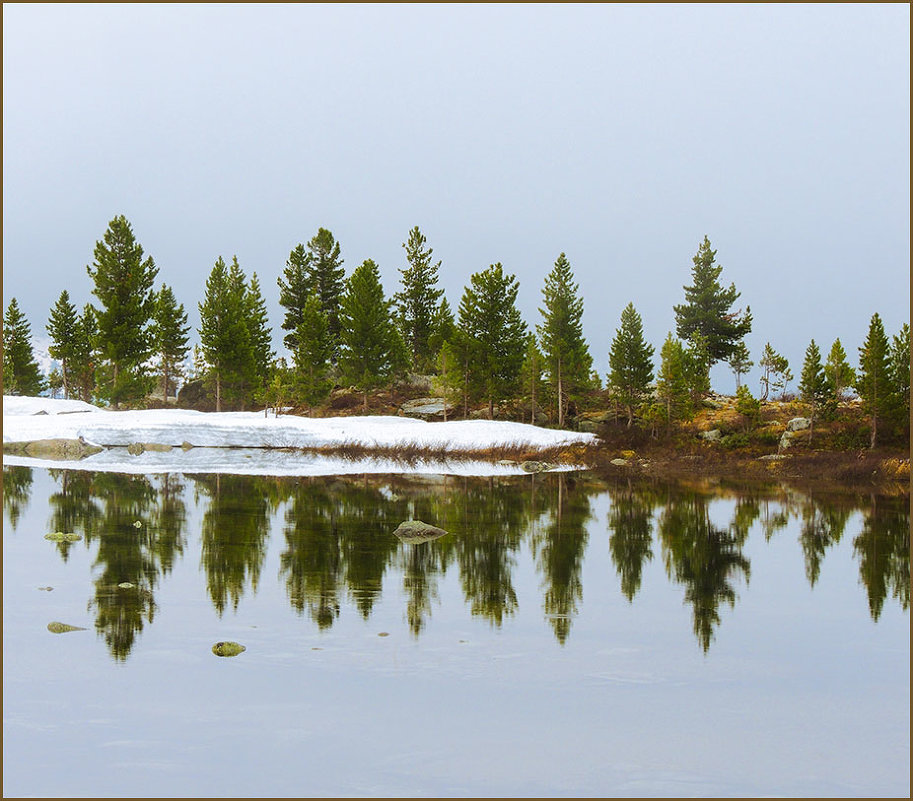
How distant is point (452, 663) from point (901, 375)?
4284 cm

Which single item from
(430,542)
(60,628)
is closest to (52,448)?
(430,542)

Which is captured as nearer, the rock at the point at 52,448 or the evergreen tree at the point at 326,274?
the rock at the point at 52,448

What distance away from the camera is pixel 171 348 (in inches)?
2906

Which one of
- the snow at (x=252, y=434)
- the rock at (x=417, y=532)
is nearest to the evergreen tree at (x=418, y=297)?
the snow at (x=252, y=434)

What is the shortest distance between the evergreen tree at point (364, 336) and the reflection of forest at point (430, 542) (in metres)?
36.0

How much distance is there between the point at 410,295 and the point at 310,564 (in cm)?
6838

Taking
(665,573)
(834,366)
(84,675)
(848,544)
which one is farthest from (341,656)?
(834,366)

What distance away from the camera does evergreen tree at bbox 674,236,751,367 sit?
7188cm

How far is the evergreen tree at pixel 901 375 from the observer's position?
39.8 metres

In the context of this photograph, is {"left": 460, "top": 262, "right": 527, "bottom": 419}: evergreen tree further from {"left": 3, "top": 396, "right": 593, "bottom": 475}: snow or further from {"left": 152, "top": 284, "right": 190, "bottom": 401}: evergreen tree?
{"left": 152, "top": 284, "right": 190, "bottom": 401}: evergreen tree

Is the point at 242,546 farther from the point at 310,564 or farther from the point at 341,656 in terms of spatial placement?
the point at 341,656

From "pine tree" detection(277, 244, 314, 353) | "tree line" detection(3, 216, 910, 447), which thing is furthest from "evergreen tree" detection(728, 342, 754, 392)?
"pine tree" detection(277, 244, 314, 353)

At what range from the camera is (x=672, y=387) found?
48719 millimetres

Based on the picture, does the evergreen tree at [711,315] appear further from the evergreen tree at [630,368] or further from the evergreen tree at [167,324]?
the evergreen tree at [167,324]
